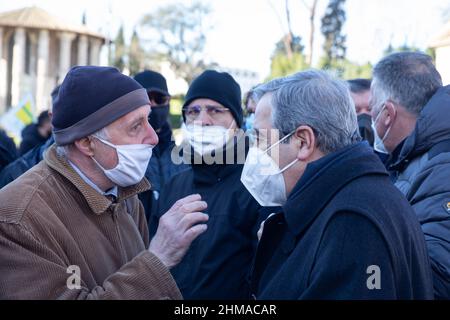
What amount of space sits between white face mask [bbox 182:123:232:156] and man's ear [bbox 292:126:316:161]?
159 cm

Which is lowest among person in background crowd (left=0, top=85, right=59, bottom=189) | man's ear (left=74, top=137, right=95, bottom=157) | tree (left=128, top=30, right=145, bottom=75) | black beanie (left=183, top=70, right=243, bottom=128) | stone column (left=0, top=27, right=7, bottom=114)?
stone column (left=0, top=27, right=7, bottom=114)

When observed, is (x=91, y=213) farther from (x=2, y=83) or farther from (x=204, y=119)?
(x=2, y=83)

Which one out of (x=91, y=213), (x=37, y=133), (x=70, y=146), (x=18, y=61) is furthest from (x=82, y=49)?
(x=91, y=213)

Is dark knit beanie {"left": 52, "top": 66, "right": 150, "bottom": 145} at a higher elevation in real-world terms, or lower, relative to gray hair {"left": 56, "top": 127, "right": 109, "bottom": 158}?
higher

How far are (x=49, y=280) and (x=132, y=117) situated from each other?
0.90m

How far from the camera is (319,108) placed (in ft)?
7.54

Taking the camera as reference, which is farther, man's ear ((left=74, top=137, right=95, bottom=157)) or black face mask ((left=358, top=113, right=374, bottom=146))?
black face mask ((left=358, top=113, right=374, bottom=146))

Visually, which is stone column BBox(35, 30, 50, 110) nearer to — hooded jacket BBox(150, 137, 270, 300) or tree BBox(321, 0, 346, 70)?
tree BBox(321, 0, 346, 70)

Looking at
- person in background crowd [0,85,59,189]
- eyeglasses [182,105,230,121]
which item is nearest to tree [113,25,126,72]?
person in background crowd [0,85,59,189]

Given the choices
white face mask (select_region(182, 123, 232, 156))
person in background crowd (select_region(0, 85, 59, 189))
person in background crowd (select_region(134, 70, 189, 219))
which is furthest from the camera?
person in background crowd (select_region(0, 85, 59, 189))

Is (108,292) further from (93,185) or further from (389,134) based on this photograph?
(389,134)

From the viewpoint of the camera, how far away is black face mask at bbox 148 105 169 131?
17.5ft

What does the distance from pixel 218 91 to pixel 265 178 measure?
1.74m
